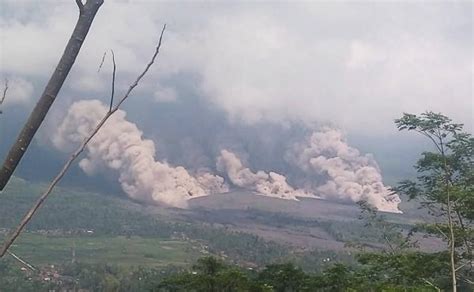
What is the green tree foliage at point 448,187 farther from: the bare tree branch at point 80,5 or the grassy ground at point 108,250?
the grassy ground at point 108,250

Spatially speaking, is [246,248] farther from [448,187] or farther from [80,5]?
[80,5]

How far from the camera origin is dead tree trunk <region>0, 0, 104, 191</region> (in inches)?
53.2

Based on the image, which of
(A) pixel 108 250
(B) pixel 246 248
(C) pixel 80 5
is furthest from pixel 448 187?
(A) pixel 108 250

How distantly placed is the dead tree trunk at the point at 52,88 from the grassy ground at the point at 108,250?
90.2 m

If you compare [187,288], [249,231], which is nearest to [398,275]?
[187,288]

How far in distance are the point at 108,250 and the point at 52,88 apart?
111m

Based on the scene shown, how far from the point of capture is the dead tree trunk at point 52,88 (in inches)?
53.2

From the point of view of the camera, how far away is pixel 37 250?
101 meters

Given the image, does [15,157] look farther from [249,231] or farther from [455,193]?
[249,231]

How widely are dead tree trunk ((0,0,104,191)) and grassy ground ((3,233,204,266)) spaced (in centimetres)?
9017

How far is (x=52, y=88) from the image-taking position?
1.37 meters

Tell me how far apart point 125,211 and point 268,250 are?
7402 cm

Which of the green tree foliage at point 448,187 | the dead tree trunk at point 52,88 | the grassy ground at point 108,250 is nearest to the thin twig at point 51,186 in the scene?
the dead tree trunk at point 52,88

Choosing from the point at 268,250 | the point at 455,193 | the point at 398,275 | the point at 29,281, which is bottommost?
the point at 29,281
